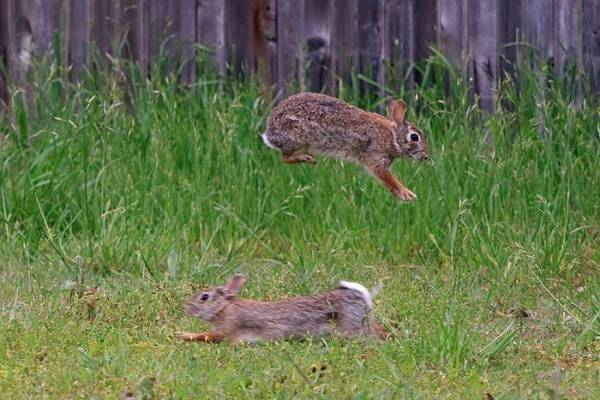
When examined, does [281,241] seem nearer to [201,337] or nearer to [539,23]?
[201,337]

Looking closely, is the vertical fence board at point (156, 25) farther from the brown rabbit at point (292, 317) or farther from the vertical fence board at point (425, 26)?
the brown rabbit at point (292, 317)

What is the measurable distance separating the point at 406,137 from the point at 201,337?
137 cm

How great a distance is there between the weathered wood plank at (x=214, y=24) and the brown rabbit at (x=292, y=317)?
3.83m

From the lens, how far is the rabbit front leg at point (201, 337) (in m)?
6.30

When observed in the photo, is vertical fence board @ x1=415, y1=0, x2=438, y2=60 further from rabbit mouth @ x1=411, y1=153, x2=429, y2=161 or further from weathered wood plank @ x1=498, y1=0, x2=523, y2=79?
rabbit mouth @ x1=411, y1=153, x2=429, y2=161

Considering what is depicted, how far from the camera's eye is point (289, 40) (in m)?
9.94

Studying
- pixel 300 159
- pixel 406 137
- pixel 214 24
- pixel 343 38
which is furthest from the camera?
pixel 214 24

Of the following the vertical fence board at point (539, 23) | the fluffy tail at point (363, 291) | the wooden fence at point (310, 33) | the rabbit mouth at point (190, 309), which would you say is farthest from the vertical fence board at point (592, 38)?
the rabbit mouth at point (190, 309)

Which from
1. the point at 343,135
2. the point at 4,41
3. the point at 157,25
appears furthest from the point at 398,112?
the point at 4,41

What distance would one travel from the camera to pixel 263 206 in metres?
8.27

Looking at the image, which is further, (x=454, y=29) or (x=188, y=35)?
(x=188, y=35)

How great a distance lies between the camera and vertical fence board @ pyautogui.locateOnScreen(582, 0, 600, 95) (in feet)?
31.4

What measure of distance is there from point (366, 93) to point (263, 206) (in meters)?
1.70

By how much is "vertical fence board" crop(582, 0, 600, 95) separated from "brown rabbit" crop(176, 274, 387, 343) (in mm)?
3792
